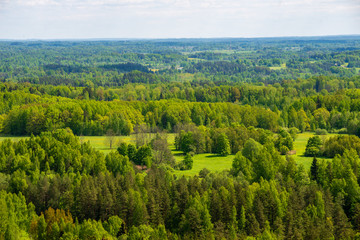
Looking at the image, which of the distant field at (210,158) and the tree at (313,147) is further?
the tree at (313,147)

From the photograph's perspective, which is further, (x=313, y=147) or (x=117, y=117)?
(x=117, y=117)

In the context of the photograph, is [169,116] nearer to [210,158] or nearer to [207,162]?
[210,158]

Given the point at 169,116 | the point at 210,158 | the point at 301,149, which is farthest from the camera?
the point at 169,116

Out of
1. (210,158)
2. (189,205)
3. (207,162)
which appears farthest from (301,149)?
(189,205)

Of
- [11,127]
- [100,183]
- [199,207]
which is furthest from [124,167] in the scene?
[11,127]

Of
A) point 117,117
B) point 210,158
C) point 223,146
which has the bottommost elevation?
point 210,158

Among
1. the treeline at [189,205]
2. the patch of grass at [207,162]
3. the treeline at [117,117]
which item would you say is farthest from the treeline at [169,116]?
the treeline at [189,205]

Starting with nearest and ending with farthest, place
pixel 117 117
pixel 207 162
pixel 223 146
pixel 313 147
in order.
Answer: pixel 207 162 < pixel 313 147 < pixel 223 146 < pixel 117 117

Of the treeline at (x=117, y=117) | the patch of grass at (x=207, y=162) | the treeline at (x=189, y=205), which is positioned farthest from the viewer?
the treeline at (x=117, y=117)

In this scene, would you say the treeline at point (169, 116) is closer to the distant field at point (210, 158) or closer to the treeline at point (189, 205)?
the distant field at point (210, 158)

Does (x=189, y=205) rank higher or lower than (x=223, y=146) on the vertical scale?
higher

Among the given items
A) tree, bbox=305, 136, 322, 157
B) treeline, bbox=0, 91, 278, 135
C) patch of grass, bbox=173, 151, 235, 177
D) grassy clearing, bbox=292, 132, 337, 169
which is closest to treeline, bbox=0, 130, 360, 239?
patch of grass, bbox=173, 151, 235, 177
